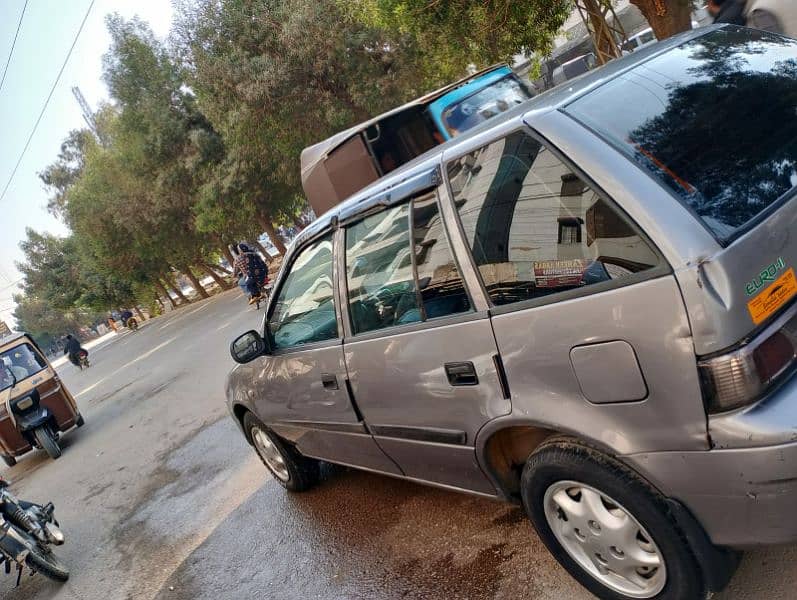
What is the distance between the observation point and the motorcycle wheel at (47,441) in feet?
30.7

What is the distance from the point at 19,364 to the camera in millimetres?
9797

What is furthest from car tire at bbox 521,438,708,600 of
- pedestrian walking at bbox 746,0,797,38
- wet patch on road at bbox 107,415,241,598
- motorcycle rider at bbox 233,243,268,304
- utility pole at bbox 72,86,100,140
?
utility pole at bbox 72,86,100,140

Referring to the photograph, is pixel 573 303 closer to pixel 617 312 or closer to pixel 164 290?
pixel 617 312

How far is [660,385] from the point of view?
1.75m

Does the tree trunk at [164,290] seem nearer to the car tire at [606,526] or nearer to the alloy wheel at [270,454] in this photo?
the alloy wheel at [270,454]

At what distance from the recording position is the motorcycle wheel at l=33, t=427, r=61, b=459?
30.7ft

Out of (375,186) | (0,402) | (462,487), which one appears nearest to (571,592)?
(462,487)

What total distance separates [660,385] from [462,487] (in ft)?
4.15

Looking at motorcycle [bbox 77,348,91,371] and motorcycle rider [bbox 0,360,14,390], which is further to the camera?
motorcycle [bbox 77,348,91,371]

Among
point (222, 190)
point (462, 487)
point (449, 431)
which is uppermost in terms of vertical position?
point (222, 190)

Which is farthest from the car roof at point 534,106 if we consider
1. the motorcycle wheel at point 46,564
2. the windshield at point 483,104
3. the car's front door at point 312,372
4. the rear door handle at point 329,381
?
the windshield at point 483,104

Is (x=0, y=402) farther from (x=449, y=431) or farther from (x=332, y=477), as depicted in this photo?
(x=449, y=431)

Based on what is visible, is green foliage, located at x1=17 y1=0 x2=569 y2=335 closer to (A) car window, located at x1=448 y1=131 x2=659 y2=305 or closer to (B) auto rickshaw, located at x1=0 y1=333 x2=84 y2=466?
(A) car window, located at x1=448 y1=131 x2=659 y2=305

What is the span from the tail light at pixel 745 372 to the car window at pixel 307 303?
1889 millimetres
